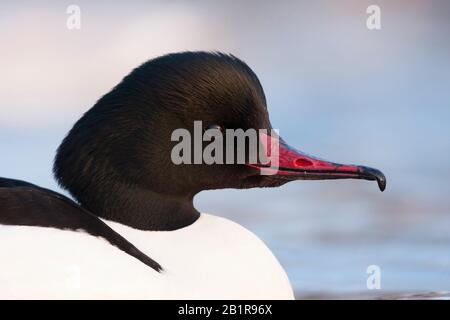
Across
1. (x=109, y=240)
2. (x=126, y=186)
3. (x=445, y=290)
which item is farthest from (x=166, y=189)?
(x=445, y=290)

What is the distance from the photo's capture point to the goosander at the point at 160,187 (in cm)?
352

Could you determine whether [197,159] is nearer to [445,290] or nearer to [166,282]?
[166,282]

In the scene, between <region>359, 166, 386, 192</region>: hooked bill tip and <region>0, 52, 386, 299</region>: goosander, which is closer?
<region>0, 52, 386, 299</region>: goosander

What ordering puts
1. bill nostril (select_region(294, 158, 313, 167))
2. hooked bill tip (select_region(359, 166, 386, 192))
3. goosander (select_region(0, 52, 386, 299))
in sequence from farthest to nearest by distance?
bill nostril (select_region(294, 158, 313, 167)) < hooked bill tip (select_region(359, 166, 386, 192)) < goosander (select_region(0, 52, 386, 299))

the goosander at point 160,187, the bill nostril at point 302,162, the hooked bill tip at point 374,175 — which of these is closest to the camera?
the goosander at point 160,187

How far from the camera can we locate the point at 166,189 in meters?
3.84

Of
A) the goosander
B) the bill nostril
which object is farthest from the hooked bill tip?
the bill nostril

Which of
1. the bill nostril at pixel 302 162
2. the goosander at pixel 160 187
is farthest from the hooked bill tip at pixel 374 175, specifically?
the bill nostril at pixel 302 162

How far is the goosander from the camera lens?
3516 mm

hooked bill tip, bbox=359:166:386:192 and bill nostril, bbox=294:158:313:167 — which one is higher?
A: bill nostril, bbox=294:158:313:167

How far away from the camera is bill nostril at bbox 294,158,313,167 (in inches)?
155

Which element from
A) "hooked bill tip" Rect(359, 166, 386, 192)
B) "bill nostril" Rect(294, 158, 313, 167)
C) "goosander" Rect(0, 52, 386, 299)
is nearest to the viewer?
"goosander" Rect(0, 52, 386, 299)

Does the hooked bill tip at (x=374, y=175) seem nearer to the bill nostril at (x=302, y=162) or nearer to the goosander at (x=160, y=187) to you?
the goosander at (x=160, y=187)

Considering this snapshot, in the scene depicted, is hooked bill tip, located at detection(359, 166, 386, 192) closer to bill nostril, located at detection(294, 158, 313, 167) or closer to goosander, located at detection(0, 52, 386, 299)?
goosander, located at detection(0, 52, 386, 299)
